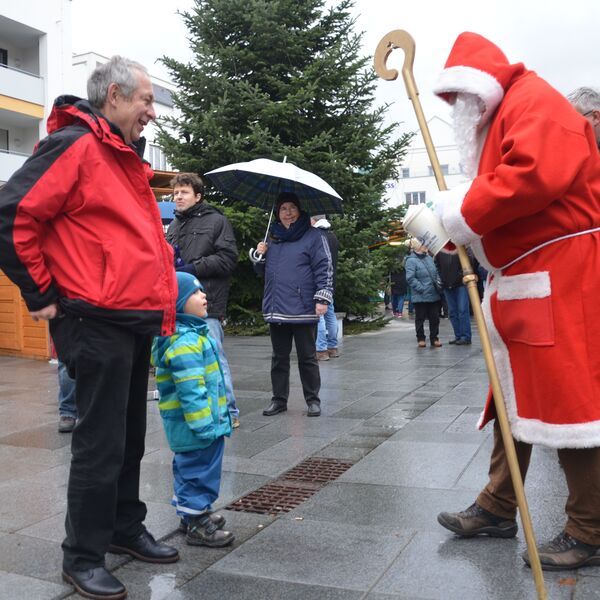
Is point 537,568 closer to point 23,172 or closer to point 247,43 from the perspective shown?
point 23,172

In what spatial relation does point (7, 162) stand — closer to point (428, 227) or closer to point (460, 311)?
point (460, 311)

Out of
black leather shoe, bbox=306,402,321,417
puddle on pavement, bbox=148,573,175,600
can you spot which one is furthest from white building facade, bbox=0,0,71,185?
puddle on pavement, bbox=148,573,175,600

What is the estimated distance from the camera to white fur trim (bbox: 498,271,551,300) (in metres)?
2.88

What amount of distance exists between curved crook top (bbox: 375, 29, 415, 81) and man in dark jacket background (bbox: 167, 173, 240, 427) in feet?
8.11

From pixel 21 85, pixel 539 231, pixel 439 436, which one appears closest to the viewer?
pixel 539 231

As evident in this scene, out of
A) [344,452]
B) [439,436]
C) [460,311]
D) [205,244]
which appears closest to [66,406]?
[205,244]

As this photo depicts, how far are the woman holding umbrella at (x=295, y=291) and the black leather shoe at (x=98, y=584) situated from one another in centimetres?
352

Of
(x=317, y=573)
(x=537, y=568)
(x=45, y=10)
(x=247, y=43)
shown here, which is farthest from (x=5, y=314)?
(x=45, y=10)

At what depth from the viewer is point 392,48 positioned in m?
3.27

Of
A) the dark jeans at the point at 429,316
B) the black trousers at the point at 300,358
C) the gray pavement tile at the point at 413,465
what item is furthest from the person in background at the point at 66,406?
the dark jeans at the point at 429,316

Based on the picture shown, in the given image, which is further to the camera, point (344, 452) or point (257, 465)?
point (344, 452)

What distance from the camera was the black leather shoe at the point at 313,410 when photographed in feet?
20.6

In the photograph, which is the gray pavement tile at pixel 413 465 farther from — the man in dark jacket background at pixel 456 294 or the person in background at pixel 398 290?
the person in background at pixel 398 290

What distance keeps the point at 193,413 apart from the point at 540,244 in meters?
1.63
